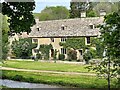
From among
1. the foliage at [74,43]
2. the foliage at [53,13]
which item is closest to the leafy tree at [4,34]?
the foliage at [53,13]

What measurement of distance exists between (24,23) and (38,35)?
27 cm

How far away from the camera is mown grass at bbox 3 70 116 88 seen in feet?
9.50

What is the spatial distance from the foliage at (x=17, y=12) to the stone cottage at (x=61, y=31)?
0.13 m

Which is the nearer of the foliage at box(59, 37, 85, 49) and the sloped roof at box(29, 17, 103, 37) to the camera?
the sloped roof at box(29, 17, 103, 37)

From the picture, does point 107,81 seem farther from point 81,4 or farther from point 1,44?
point 1,44

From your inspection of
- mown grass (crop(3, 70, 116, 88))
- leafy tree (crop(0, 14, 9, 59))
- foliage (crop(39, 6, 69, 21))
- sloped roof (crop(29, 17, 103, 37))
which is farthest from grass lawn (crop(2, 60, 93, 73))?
foliage (crop(39, 6, 69, 21))

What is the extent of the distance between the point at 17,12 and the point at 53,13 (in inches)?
13.5

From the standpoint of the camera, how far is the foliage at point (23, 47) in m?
2.87

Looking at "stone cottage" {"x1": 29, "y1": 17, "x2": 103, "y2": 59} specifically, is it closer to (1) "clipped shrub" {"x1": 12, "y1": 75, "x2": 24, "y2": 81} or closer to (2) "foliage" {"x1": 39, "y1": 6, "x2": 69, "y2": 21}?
(2) "foliage" {"x1": 39, "y1": 6, "x2": 69, "y2": 21}

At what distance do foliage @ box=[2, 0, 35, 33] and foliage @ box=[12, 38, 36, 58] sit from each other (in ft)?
0.41

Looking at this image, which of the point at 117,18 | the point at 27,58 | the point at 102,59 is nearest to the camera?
the point at 117,18

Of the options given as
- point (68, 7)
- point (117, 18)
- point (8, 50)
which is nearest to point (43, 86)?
point (8, 50)

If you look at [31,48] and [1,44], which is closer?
[1,44]

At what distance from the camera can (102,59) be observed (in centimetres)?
274
